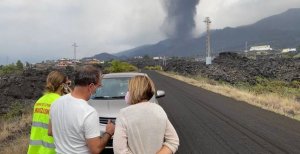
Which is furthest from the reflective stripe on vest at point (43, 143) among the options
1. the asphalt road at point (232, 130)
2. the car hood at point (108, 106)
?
the asphalt road at point (232, 130)

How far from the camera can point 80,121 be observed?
4406 millimetres

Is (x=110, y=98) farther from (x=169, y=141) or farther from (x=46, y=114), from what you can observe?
(x=169, y=141)

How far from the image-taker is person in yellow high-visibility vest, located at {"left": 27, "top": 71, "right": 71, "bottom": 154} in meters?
5.42

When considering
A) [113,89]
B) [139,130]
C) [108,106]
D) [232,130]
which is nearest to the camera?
[139,130]

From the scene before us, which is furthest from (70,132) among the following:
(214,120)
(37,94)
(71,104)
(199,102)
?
(37,94)

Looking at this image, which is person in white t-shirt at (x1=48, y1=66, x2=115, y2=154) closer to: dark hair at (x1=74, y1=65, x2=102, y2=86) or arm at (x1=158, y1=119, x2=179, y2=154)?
dark hair at (x1=74, y1=65, x2=102, y2=86)

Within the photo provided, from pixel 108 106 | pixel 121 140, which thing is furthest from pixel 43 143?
pixel 108 106

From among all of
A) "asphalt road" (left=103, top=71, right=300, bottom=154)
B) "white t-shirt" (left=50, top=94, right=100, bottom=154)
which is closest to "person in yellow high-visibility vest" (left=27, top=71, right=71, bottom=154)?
"white t-shirt" (left=50, top=94, right=100, bottom=154)

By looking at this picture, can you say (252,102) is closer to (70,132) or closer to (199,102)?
(199,102)

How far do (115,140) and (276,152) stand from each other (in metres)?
6.99

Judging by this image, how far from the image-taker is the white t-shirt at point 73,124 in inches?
173

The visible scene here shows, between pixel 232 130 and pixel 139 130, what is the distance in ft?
31.4

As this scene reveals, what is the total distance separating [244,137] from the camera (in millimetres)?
12219

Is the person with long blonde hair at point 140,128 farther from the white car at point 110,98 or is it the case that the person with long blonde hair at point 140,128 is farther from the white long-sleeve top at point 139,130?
the white car at point 110,98
